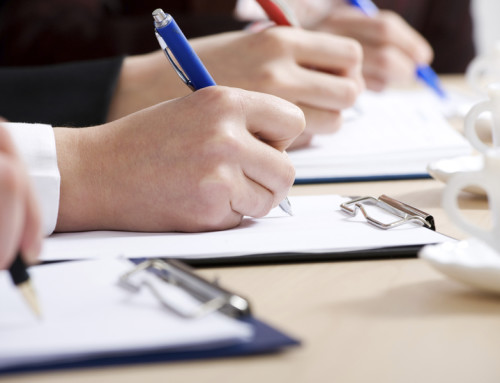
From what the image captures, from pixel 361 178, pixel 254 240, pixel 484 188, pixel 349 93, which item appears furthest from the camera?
pixel 349 93

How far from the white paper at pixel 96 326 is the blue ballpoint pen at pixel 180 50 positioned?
27 cm

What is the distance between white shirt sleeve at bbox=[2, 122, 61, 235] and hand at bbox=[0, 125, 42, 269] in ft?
0.75

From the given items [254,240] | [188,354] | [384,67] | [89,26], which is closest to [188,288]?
[188,354]

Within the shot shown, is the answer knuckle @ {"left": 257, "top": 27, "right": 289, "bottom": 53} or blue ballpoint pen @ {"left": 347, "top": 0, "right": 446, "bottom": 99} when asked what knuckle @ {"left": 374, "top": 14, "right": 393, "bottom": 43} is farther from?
knuckle @ {"left": 257, "top": 27, "right": 289, "bottom": 53}

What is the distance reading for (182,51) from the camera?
71cm

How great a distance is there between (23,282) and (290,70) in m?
0.62

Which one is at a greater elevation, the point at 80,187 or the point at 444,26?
the point at 80,187

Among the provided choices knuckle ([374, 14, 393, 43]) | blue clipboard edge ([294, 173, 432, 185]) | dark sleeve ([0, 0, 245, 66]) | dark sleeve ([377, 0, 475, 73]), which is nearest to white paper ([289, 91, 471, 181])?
blue clipboard edge ([294, 173, 432, 185])

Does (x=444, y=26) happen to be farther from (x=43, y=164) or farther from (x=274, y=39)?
(x=43, y=164)

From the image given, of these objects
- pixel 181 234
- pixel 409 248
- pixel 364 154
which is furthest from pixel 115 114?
pixel 409 248

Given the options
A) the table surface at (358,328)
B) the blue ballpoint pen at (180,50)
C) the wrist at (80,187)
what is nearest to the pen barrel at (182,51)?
the blue ballpoint pen at (180,50)

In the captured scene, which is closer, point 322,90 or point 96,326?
point 96,326

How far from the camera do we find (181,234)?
68cm

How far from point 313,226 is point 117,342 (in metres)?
0.30
